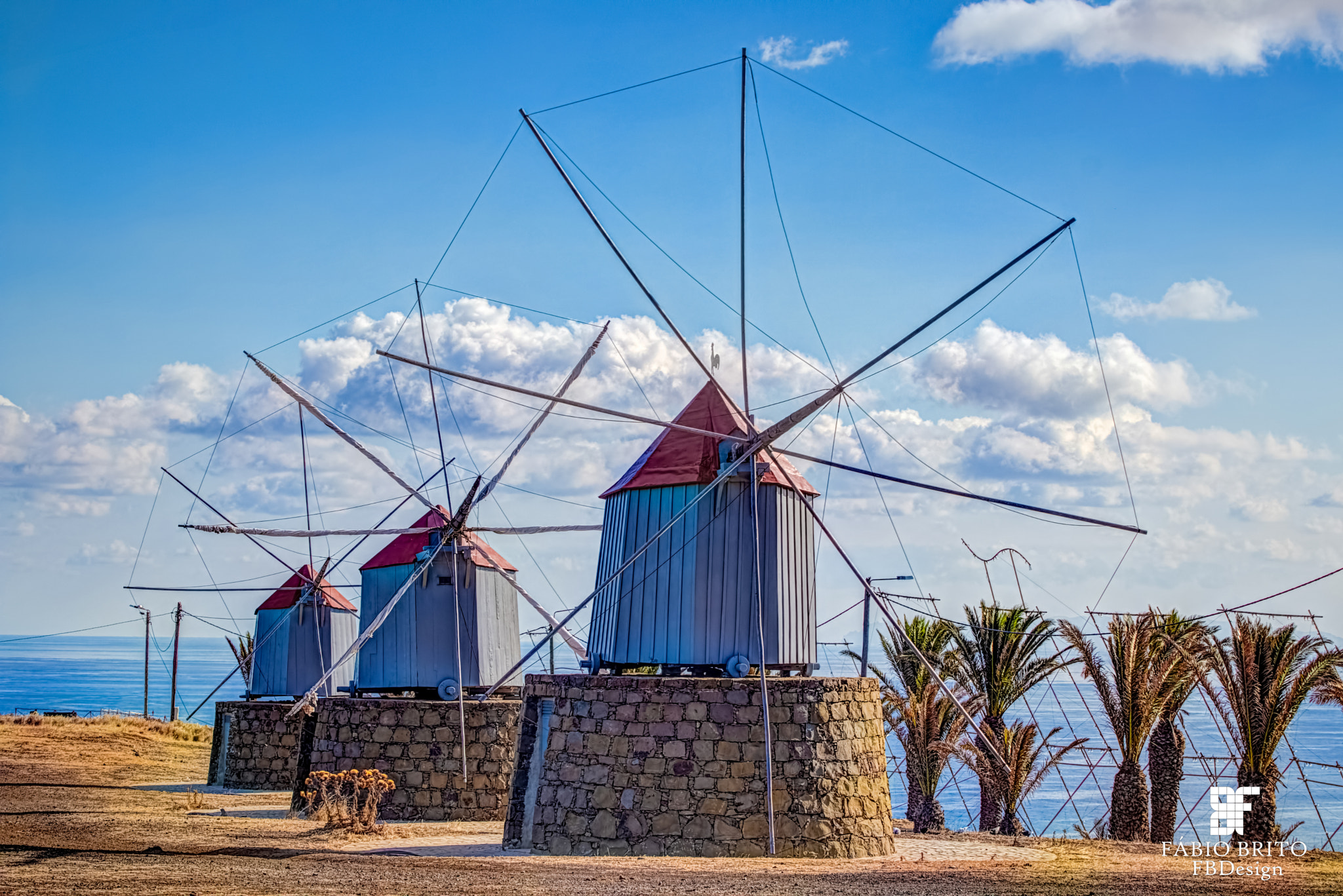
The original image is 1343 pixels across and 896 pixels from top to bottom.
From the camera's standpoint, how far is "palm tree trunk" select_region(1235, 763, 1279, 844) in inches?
829

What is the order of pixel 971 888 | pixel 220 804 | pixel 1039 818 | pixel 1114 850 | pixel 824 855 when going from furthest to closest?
pixel 1039 818 → pixel 220 804 → pixel 1114 850 → pixel 824 855 → pixel 971 888

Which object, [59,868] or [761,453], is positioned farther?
[761,453]

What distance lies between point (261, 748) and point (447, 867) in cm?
1851

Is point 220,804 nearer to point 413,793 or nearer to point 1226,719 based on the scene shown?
point 413,793

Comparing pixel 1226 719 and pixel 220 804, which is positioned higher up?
pixel 1226 719

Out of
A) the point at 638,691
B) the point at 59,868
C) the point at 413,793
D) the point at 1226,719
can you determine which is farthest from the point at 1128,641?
the point at 59,868

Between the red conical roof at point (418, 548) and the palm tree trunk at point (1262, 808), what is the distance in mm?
14911

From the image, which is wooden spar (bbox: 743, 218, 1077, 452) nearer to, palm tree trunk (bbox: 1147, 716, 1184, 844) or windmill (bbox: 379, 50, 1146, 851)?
windmill (bbox: 379, 50, 1146, 851)

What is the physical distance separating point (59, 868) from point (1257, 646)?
62.4ft

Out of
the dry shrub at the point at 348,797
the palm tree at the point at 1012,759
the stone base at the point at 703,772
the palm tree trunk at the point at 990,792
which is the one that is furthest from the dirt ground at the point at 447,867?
→ the palm tree trunk at the point at 990,792

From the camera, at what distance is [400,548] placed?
84.1 ft

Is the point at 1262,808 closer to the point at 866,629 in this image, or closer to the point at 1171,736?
the point at 1171,736

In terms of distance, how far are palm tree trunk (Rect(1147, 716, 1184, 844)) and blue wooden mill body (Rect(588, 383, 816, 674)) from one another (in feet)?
31.3

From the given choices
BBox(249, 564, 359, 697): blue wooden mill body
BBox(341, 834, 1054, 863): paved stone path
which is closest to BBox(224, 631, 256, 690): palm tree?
BBox(249, 564, 359, 697): blue wooden mill body
